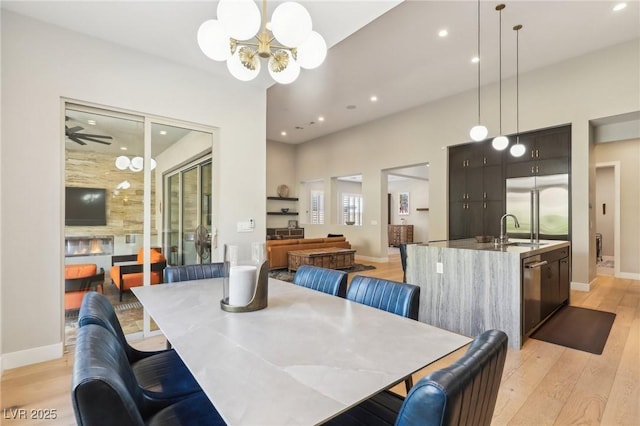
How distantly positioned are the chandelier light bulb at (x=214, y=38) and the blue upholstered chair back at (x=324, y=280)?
1559 millimetres

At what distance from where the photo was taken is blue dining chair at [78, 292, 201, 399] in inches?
50.3

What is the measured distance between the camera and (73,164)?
284 cm

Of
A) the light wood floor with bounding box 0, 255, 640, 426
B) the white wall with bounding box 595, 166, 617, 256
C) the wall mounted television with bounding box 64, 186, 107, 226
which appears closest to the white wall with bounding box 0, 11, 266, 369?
the wall mounted television with bounding box 64, 186, 107, 226

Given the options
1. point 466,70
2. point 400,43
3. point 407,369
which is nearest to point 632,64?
point 466,70

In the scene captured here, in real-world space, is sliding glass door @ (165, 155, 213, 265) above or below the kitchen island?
above

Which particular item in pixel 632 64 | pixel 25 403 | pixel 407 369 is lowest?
pixel 25 403

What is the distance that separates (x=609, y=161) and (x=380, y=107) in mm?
4773

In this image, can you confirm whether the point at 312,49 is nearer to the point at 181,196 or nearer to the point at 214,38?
the point at 214,38

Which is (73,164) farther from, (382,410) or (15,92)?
(382,410)

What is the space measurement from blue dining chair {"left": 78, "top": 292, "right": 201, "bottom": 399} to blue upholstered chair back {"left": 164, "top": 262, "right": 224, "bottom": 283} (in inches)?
27.2

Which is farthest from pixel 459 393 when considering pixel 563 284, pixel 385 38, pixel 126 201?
pixel 385 38

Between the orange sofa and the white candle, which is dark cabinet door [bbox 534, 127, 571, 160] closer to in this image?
the orange sofa

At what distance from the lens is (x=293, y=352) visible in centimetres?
105

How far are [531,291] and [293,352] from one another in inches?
112
